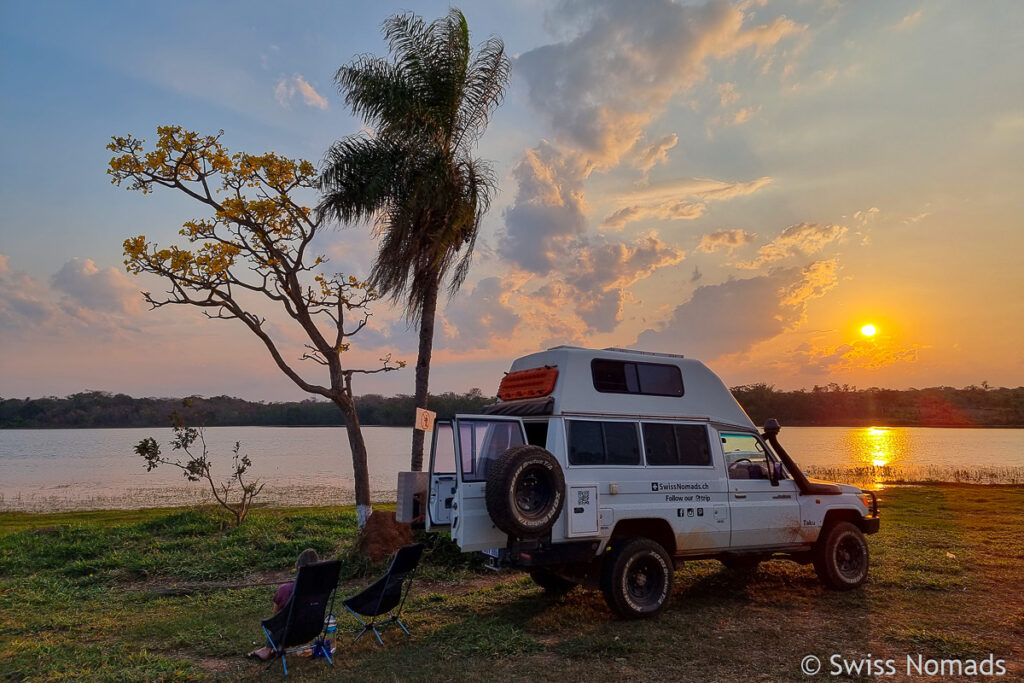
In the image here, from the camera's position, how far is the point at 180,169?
13703 millimetres

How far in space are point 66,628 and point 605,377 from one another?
7.70 metres

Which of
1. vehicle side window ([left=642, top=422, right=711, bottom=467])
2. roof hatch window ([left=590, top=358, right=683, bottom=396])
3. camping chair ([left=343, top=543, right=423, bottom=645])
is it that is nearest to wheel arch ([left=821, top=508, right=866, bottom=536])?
vehicle side window ([left=642, top=422, right=711, bottom=467])

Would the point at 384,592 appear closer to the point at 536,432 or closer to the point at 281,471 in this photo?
the point at 536,432

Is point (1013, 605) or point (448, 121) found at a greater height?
point (448, 121)

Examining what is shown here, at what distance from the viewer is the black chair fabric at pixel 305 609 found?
6.77 m

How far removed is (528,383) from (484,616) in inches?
122

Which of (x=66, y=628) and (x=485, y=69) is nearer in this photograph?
(x=66, y=628)

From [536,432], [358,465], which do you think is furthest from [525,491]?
[358,465]

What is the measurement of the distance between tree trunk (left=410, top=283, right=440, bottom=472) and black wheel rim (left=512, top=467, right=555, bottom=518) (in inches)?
224

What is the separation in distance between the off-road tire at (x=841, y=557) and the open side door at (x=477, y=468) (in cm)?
503

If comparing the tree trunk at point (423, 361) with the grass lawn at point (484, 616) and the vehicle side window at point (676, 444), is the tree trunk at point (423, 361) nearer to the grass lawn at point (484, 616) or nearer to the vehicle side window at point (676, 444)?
the grass lawn at point (484, 616)

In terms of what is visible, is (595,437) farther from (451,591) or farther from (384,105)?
(384,105)

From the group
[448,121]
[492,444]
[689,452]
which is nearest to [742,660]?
[689,452]

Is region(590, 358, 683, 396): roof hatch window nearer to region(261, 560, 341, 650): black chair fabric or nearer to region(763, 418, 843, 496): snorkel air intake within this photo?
region(763, 418, 843, 496): snorkel air intake
